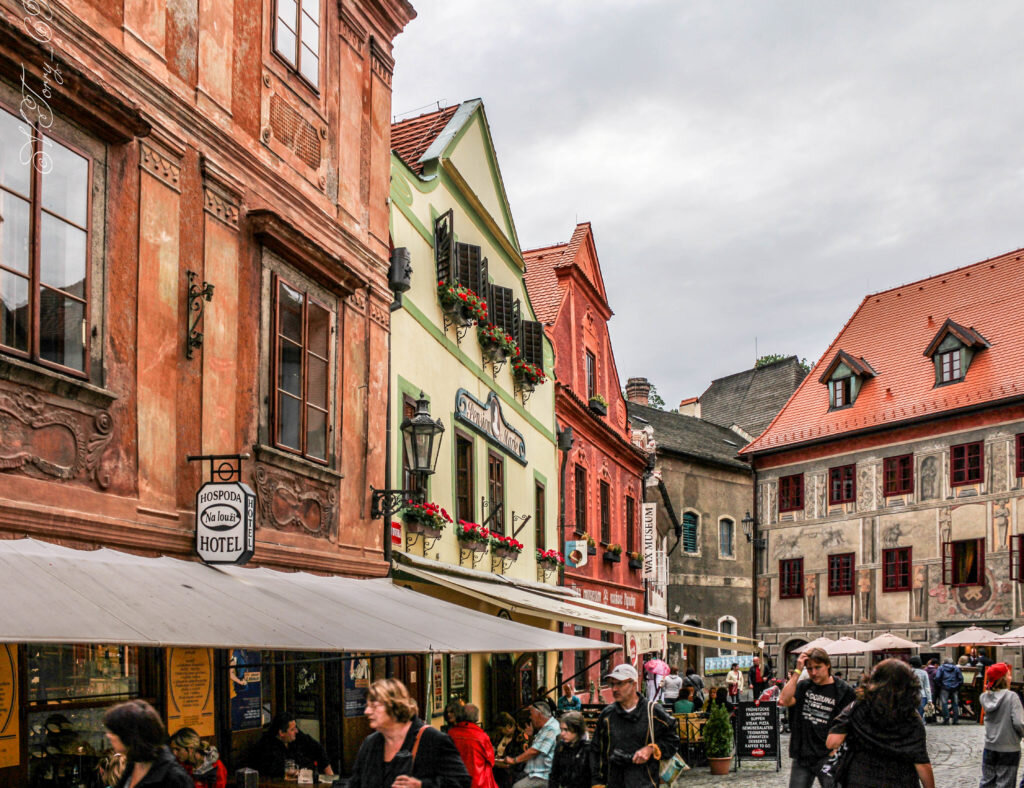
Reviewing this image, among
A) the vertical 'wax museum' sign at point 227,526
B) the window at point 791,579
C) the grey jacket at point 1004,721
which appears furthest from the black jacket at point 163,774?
the window at point 791,579

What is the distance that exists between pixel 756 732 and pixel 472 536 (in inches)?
204

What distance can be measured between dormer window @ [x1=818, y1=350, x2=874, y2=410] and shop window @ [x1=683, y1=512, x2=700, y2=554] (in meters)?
6.02

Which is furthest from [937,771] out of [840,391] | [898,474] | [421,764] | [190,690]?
[840,391]

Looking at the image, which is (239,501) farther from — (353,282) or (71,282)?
(353,282)

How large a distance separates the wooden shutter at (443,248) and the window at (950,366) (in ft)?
84.3

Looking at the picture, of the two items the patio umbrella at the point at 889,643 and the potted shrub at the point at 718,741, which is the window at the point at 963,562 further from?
the potted shrub at the point at 718,741

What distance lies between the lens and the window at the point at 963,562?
118 feet

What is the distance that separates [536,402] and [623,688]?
14525mm

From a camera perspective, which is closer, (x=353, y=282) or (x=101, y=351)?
(x=101, y=351)

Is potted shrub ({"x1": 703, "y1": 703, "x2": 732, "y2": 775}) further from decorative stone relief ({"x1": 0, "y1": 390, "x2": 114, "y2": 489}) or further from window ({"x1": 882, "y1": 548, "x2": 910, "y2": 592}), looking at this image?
window ({"x1": 882, "y1": 548, "x2": 910, "y2": 592})

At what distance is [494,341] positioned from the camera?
63.8 ft

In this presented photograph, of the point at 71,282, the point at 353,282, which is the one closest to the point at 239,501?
the point at 71,282

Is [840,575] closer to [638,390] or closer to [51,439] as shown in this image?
[638,390]

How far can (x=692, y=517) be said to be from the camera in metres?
41.2
